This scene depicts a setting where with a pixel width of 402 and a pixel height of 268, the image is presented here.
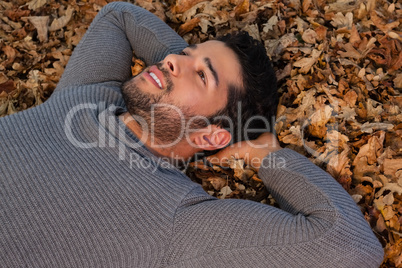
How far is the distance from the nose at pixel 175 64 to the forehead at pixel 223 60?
0.19m

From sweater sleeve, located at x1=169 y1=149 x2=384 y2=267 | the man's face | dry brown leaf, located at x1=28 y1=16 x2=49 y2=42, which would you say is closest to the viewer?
sweater sleeve, located at x1=169 y1=149 x2=384 y2=267

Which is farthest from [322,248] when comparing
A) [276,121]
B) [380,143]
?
[276,121]

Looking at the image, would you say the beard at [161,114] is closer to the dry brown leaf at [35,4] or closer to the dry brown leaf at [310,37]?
the dry brown leaf at [310,37]

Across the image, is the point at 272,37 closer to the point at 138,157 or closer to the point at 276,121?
the point at 276,121

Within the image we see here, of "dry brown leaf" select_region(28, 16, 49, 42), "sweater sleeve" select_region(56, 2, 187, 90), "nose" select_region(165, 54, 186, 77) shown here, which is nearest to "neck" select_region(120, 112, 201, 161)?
"nose" select_region(165, 54, 186, 77)

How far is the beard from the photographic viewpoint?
311 centimetres

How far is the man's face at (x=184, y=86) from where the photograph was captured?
3096mm

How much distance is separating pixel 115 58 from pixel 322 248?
2680mm

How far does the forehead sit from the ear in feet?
1.31

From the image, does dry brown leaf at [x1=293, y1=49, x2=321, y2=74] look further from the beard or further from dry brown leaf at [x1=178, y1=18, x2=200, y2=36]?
dry brown leaf at [x1=178, y1=18, x2=200, y2=36]

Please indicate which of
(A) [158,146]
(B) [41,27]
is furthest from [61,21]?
(A) [158,146]

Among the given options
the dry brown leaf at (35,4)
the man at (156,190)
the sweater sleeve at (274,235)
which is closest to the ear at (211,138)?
the man at (156,190)

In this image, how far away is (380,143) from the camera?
10.00ft

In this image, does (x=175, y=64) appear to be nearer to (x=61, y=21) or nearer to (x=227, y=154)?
(x=227, y=154)
